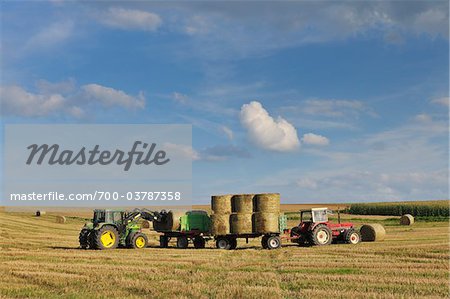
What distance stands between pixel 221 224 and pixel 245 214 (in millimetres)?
1289

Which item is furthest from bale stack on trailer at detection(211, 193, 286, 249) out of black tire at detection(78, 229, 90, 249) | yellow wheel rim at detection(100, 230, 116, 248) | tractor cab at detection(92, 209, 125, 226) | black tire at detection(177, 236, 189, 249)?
black tire at detection(78, 229, 90, 249)

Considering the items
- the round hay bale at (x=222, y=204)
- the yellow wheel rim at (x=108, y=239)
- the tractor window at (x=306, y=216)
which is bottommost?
the yellow wheel rim at (x=108, y=239)

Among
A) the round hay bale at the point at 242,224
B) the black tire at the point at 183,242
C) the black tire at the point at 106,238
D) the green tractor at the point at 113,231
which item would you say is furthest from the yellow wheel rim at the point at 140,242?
the round hay bale at the point at 242,224

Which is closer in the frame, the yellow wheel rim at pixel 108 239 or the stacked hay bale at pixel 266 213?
the stacked hay bale at pixel 266 213

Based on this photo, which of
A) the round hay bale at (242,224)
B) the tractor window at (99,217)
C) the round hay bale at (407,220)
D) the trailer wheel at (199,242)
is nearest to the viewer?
the round hay bale at (242,224)

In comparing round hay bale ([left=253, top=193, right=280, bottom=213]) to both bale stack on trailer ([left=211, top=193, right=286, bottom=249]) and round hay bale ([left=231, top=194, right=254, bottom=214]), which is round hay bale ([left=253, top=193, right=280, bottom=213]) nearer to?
bale stack on trailer ([left=211, top=193, right=286, bottom=249])

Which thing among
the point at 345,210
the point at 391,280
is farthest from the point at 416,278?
the point at 345,210

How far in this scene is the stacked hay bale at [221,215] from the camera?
26969 mm

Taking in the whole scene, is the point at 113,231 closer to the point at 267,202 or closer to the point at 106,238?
the point at 106,238

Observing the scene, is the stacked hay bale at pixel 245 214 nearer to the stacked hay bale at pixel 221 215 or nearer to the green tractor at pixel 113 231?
the stacked hay bale at pixel 221 215

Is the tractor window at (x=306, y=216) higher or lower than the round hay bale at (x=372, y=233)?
higher

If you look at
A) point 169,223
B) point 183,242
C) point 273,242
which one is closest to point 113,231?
point 169,223

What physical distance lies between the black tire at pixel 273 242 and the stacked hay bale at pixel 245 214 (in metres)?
0.38

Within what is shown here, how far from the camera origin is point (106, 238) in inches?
1069
